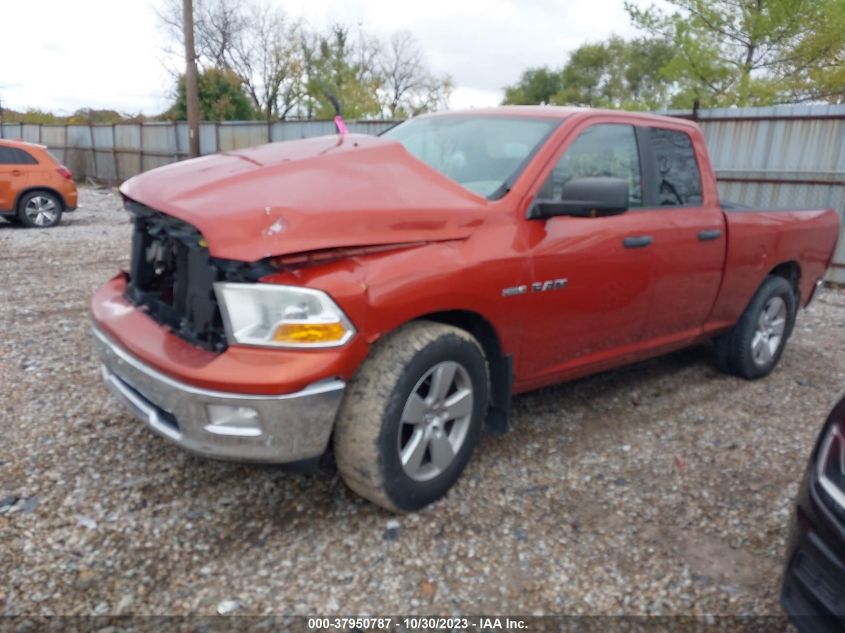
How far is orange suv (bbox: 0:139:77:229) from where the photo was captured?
11539 millimetres

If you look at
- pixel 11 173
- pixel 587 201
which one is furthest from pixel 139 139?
pixel 587 201

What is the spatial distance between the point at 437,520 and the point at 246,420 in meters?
0.99

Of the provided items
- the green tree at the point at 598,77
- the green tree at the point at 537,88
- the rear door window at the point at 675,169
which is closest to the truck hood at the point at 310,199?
the rear door window at the point at 675,169

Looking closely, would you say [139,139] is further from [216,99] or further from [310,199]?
[310,199]

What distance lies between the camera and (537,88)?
42812mm

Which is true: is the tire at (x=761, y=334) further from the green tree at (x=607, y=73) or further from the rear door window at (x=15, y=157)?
the green tree at (x=607, y=73)

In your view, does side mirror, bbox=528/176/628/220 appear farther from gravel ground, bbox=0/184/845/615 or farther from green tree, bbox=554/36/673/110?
green tree, bbox=554/36/673/110

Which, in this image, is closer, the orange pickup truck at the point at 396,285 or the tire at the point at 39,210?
the orange pickup truck at the point at 396,285

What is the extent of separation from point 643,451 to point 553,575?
127 cm

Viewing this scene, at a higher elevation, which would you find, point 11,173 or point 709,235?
point 709,235

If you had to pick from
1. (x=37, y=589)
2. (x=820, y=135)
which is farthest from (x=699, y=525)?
(x=820, y=135)

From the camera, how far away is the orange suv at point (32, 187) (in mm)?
11539

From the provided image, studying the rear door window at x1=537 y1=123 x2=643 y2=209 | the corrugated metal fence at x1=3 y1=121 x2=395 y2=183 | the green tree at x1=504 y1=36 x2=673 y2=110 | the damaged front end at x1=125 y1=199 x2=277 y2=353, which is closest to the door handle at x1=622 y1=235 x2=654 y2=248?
the rear door window at x1=537 y1=123 x2=643 y2=209

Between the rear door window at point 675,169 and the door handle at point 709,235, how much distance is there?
0.66 ft
